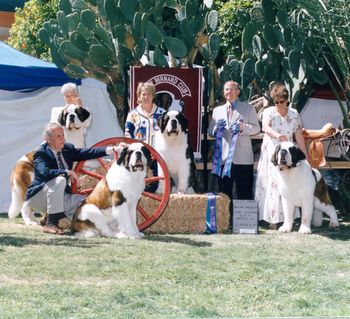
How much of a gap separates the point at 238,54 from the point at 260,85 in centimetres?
181

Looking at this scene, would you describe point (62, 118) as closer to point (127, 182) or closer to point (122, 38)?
point (122, 38)

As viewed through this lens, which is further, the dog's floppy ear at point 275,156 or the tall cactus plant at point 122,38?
the tall cactus plant at point 122,38

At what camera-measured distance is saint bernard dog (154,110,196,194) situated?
9.57 metres

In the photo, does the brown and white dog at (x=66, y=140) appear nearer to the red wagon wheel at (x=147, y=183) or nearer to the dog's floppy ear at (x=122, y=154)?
the red wagon wheel at (x=147, y=183)

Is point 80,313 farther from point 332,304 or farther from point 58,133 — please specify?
point 58,133

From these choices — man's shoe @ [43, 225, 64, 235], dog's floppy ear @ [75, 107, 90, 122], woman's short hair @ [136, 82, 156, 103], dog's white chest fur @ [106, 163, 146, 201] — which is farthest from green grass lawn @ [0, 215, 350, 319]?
woman's short hair @ [136, 82, 156, 103]

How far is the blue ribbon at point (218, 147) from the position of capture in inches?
401

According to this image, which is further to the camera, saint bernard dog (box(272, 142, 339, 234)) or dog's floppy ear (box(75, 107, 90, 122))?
dog's floppy ear (box(75, 107, 90, 122))

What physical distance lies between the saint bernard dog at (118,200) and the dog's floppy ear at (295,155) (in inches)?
62.3

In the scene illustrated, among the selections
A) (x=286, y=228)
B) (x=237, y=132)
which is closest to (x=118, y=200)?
(x=237, y=132)

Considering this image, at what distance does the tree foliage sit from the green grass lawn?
10.3 meters

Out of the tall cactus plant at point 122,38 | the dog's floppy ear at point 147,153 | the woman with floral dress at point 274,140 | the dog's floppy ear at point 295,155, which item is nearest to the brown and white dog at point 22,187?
the tall cactus plant at point 122,38

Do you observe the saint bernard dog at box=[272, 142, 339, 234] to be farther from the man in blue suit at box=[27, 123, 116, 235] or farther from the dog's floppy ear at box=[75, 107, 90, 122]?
the dog's floppy ear at box=[75, 107, 90, 122]

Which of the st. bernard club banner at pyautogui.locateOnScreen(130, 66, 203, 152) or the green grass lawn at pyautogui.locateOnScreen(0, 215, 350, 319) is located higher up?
the st. bernard club banner at pyautogui.locateOnScreen(130, 66, 203, 152)
